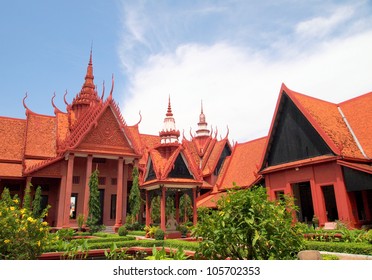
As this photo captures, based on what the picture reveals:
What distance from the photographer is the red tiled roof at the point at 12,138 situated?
22688mm

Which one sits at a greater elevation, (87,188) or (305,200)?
(87,188)

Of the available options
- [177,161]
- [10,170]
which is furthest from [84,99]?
[177,161]

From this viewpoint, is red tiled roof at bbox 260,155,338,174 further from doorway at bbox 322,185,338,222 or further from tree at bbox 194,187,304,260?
tree at bbox 194,187,304,260

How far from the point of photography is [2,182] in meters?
21.5

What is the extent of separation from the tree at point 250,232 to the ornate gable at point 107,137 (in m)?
18.0

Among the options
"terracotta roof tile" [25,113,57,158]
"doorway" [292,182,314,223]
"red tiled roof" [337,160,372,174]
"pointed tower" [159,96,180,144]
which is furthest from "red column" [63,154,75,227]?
"red tiled roof" [337,160,372,174]

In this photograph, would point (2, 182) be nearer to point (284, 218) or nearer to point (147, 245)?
point (147, 245)

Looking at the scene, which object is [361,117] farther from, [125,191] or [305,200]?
[125,191]

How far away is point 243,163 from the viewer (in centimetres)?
2516

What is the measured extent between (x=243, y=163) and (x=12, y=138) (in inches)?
725
